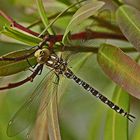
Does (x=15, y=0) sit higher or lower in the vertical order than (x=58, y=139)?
higher

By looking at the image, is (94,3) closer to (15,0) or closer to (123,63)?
(123,63)

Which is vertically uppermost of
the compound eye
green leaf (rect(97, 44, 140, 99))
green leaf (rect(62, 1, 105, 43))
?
green leaf (rect(62, 1, 105, 43))

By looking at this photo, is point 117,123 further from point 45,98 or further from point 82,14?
point 82,14

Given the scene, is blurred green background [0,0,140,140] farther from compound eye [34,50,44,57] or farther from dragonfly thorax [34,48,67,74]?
compound eye [34,50,44,57]

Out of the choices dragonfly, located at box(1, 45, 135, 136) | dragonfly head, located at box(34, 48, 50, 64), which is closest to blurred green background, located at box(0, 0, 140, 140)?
dragonfly, located at box(1, 45, 135, 136)

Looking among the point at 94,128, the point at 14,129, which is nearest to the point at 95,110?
the point at 94,128

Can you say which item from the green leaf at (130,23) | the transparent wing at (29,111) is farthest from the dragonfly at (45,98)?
the green leaf at (130,23)

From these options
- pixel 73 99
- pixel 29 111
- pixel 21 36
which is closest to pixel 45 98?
pixel 29 111
